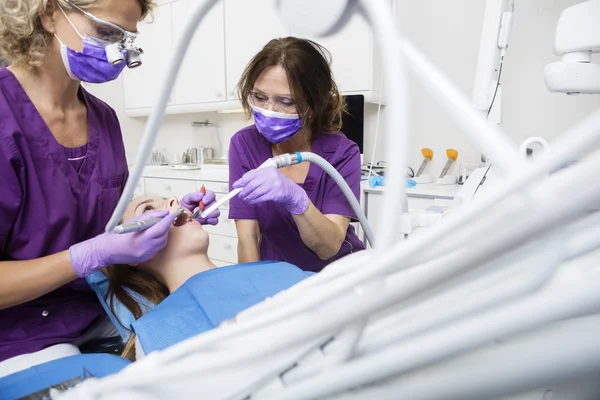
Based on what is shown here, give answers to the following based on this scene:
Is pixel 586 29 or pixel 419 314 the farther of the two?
pixel 586 29

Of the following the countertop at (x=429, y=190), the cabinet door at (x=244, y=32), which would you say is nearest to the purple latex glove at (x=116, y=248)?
the countertop at (x=429, y=190)

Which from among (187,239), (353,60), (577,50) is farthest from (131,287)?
(353,60)

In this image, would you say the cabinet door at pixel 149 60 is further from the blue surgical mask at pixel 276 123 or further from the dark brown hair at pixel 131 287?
the dark brown hair at pixel 131 287

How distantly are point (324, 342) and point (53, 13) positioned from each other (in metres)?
1.10

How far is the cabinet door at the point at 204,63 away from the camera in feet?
10.6

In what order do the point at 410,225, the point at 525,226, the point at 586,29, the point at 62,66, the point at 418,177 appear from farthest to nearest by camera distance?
the point at 418,177, the point at 62,66, the point at 410,225, the point at 586,29, the point at 525,226

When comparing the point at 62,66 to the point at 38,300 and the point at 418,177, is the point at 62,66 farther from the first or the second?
the point at 418,177

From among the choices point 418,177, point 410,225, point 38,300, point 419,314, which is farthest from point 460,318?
point 418,177

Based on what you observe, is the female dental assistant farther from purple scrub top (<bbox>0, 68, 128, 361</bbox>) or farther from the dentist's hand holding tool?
purple scrub top (<bbox>0, 68, 128, 361</bbox>)

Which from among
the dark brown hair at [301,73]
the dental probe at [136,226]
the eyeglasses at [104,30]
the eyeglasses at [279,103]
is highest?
the eyeglasses at [104,30]

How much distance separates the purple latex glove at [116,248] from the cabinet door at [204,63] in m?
2.43

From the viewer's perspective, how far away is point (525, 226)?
0.69 ft

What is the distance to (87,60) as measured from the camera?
1.00 metres

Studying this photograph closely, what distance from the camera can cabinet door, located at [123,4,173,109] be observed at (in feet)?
11.6
